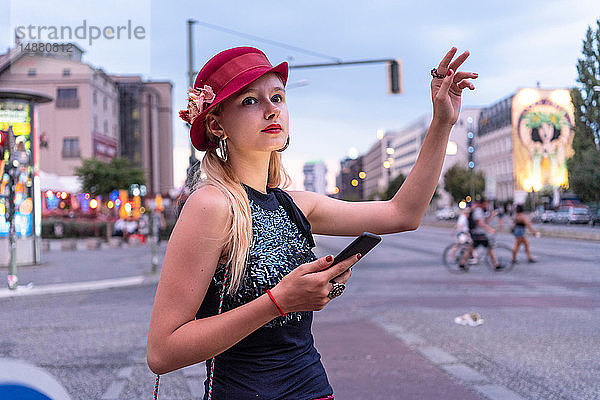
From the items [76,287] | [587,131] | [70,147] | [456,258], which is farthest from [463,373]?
[70,147]

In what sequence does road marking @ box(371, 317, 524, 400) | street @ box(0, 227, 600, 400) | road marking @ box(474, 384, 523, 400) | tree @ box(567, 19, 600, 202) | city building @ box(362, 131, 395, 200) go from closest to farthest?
road marking @ box(474, 384, 523, 400) < road marking @ box(371, 317, 524, 400) < street @ box(0, 227, 600, 400) < tree @ box(567, 19, 600, 202) < city building @ box(362, 131, 395, 200)

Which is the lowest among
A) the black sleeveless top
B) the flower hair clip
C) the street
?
the street

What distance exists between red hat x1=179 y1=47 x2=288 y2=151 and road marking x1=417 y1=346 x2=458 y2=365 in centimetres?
495

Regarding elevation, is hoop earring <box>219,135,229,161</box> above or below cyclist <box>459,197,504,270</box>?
above

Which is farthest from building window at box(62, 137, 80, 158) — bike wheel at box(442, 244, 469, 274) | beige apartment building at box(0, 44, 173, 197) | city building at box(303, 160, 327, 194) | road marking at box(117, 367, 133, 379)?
road marking at box(117, 367, 133, 379)

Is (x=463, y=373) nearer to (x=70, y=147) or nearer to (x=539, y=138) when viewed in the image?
(x=70, y=147)

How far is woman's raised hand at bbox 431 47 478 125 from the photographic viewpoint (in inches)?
81.2

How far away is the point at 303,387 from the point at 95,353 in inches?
228

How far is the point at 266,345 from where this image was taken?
1856mm

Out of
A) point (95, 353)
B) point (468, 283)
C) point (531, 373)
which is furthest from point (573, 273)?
point (95, 353)

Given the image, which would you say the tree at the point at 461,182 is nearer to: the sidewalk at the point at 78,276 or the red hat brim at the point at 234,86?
the sidewalk at the point at 78,276

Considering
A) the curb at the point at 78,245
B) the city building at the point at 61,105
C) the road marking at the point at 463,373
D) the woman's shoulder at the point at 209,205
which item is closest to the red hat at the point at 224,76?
the woman's shoulder at the point at 209,205

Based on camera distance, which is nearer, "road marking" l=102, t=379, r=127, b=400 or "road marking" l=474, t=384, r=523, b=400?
"road marking" l=474, t=384, r=523, b=400

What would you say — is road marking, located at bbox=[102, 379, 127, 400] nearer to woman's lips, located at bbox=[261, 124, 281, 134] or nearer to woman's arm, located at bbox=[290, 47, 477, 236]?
woman's arm, located at bbox=[290, 47, 477, 236]
